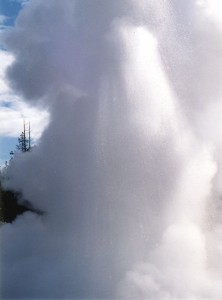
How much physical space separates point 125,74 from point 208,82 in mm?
4686

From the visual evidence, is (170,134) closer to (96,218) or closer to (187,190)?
(187,190)

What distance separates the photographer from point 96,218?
20.1 metres

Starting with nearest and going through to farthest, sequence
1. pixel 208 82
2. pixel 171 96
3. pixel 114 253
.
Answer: pixel 114 253
pixel 171 96
pixel 208 82

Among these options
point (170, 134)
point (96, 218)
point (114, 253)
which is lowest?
point (114, 253)

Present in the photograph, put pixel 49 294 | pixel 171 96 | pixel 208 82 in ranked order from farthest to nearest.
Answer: pixel 208 82, pixel 171 96, pixel 49 294

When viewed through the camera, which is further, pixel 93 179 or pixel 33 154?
pixel 33 154

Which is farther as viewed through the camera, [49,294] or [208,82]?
[208,82]

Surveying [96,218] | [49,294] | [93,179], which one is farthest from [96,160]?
[49,294]

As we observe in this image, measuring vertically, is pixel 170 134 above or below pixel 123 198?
above

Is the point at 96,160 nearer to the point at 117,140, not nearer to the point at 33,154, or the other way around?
the point at 117,140

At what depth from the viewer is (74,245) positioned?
20062mm

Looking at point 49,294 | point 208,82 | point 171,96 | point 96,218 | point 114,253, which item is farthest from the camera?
point 208,82

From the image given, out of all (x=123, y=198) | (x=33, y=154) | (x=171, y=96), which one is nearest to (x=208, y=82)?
(x=171, y=96)

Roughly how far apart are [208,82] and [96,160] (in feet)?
23.8
